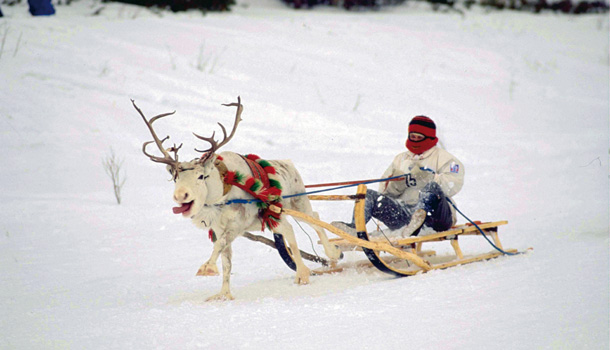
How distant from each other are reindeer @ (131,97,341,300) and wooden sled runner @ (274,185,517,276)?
303mm

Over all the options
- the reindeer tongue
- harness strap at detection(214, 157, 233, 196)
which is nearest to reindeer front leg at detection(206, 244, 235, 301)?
harness strap at detection(214, 157, 233, 196)

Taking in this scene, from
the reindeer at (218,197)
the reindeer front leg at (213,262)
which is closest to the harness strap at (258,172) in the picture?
the reindeer at (218,197)

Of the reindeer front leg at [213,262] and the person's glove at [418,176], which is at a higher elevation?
the person's glove at [418,176]

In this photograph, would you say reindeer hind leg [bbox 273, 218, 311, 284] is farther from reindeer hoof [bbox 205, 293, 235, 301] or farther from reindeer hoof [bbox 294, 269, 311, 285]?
reindeer hoof [bbox 205, 293, 235, 301]

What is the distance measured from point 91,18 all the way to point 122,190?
5.34 metres

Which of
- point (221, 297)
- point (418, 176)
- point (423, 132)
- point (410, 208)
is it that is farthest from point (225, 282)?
point (423, 132)

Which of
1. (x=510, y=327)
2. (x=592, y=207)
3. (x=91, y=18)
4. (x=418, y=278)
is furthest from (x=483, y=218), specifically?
(x=91, y=18)

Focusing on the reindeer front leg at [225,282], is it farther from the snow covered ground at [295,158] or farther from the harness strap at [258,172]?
the harness strap at [258,172]

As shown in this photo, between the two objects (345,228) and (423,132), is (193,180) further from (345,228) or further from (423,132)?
(423,132)

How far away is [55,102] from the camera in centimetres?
782

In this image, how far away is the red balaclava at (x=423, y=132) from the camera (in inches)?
195

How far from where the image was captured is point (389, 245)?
14.6 feet

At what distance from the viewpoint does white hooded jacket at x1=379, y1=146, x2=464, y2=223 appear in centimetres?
486

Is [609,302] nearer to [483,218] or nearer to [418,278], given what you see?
[418,278]
